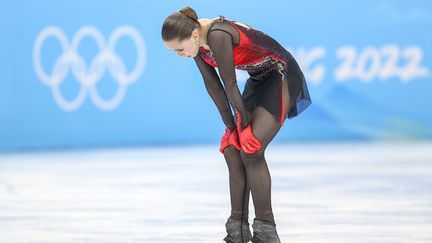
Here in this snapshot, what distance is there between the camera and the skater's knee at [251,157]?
10.9ft

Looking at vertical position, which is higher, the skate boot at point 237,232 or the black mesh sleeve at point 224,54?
the black mesh sleeve at point 224,54

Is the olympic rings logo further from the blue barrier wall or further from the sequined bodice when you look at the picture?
the sequined bodice

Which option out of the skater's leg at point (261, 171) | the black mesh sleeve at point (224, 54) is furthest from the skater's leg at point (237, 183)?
the black mesh sleeve at point (224, 54)

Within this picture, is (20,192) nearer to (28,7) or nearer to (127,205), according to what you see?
(127,205)

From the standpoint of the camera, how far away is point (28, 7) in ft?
30.7

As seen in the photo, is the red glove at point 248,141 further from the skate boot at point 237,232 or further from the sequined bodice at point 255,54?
the skate boot at point 237,232

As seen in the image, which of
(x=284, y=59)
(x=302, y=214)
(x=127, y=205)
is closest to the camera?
(x=284, y=59)

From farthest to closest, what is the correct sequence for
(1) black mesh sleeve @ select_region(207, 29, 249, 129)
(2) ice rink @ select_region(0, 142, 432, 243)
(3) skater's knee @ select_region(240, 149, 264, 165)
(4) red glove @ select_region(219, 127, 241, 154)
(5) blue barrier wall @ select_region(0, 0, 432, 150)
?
1. (5) blue barrier wall @ select_region(0, 0, 432, 150)
2. (2) ice rink @ select_region(0, 142, 432, 243)
3. (4) red glove @ select_region(219, 127, 241, 154)
4. (3) skater's knee @ select_region(240, 149, 264, 165)
5. (1) black mesh sleeve @ select_region(207, 29, 249, 129)

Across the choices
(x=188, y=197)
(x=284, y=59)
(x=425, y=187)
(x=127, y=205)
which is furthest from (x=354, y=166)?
(x=284, y=59)

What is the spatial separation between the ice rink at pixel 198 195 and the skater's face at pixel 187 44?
0.87m

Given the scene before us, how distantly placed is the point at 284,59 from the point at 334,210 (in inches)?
55.2

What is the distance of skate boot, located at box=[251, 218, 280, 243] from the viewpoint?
336 centimetres

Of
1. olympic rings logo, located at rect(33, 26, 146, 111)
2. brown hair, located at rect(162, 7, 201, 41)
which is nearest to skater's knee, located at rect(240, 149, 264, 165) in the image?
brown hair, located at rect(162, 7, 201, 41)

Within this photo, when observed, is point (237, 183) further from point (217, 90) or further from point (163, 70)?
point (163, 70)
